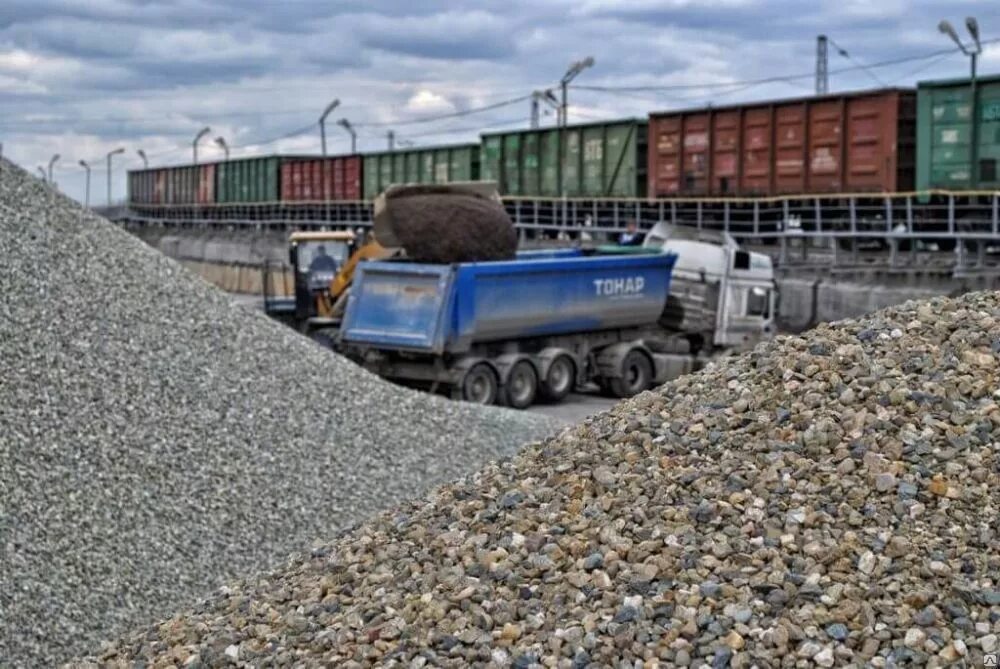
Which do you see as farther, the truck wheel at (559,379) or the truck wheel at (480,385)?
the truck wheel at (559,379)

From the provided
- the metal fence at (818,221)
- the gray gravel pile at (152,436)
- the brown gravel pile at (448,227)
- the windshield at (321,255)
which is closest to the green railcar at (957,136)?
the metal fence at (818,221)

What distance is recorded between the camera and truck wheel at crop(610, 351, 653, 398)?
58.2 feet

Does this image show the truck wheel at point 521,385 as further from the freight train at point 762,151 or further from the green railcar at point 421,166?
the green railcar at point 421,166

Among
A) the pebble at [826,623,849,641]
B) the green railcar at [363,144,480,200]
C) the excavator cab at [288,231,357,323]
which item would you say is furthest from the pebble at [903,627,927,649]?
the green railcar at [363,144,480,200]

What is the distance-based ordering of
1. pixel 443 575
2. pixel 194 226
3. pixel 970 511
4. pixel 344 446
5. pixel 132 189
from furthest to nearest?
pixel 132 189, pixel 194 226, pixel 344 446, pixel 443 575, pixel 970 511

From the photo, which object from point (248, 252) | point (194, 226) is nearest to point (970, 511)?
point (248, 252)

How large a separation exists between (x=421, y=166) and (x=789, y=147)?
17123mm

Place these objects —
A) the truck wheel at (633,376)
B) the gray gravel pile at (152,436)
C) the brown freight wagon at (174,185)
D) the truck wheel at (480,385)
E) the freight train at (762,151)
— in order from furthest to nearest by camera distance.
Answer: the brown freight wagon at (174,185)
the freight train at (762,151)
the truck wheel at (633,376)
the truck wheel at (480,385)
the gray gravel pile at (152,436)

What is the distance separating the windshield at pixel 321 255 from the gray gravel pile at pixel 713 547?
44.8ft

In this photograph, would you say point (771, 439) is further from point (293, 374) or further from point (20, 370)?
point (293, 374)

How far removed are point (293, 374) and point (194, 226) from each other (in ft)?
175

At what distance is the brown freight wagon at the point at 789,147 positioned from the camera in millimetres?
24297

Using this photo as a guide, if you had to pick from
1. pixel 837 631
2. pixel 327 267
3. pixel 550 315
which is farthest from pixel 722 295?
pixel 837 631

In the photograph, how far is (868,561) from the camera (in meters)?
4.69
